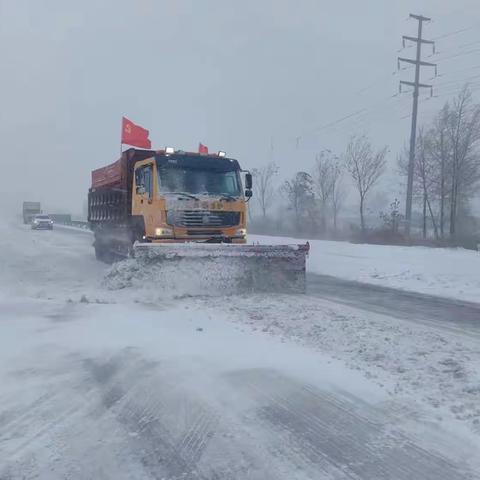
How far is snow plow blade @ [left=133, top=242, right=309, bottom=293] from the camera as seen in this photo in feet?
33.9

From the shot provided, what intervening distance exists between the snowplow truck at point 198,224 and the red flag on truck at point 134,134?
3.83 m

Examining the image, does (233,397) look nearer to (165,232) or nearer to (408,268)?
(165,232)

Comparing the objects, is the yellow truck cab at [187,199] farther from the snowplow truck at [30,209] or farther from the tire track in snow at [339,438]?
the snowplow truck at [30,209]

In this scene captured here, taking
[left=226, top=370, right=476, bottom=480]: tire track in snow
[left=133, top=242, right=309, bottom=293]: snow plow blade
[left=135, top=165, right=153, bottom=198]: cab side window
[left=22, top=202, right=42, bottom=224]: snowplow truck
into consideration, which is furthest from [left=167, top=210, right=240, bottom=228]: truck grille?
[left=22, top=202, right=42, bottom=224]: snowplow truck

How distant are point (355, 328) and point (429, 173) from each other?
28651mm

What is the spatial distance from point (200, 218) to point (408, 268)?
7.12 metres

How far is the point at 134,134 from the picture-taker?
18438 mm

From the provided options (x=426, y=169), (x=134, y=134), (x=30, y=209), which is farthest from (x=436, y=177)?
(x=30, y=209)

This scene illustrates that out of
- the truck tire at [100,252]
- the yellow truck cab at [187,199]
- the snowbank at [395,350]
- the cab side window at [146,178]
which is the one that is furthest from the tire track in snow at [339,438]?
the truck tire at [100,252]

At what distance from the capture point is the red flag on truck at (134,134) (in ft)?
60.1

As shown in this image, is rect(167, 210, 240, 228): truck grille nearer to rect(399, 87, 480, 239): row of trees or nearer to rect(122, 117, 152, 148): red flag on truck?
rect(122, 117, 152, 148): red flag on truck

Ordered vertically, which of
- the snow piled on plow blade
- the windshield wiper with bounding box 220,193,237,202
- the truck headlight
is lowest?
the snow piled on plow blade

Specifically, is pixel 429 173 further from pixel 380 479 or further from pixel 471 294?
pixel 380 479

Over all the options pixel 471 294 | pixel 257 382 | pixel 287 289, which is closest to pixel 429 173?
pixel 471 294
